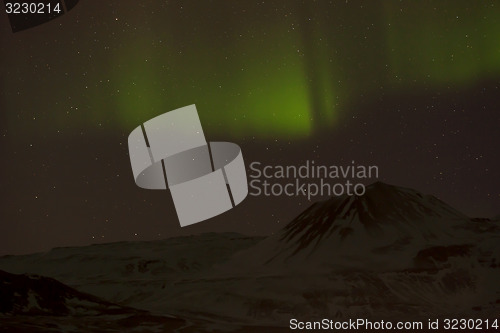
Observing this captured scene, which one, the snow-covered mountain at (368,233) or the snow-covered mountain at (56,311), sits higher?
the snow-covered mountain at (56,311)

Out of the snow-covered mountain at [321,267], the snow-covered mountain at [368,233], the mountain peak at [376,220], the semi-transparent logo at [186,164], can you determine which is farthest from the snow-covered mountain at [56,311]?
the mountain peak at [376,220]

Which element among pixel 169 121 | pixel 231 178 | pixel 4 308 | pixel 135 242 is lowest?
pixel 135 242

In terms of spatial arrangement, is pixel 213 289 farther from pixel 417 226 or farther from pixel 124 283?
pixel 417 226

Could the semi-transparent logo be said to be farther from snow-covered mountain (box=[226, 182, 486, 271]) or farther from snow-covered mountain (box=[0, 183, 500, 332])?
snow-covered mountain (box=[226, 182, 486, 271])

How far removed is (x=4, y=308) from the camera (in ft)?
209

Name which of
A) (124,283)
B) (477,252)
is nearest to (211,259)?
(124,283)

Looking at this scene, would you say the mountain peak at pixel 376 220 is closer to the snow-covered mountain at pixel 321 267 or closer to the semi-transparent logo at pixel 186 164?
the snow-covered mountain at pixel 321 267

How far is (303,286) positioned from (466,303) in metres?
25.9

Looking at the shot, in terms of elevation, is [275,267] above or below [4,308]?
below

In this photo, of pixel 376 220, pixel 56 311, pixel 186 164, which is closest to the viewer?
pixel 186 164

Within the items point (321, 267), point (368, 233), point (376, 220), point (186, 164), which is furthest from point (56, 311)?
point (376, 220)

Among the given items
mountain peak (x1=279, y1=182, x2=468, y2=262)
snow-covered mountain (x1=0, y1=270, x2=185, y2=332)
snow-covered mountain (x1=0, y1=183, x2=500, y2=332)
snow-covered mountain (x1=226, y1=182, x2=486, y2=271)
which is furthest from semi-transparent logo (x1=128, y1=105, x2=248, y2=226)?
mountain peak (x1=279, y1=182, x2=468, y2=262)

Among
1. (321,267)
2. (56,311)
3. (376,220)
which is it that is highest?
(56,311)

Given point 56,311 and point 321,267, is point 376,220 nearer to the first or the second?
point 321,267
